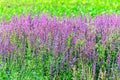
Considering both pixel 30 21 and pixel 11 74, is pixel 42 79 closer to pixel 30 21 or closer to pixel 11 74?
pixel 11 74

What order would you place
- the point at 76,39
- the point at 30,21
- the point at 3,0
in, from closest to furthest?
the point at 76,39
the point at 30,21
the point at 3,0

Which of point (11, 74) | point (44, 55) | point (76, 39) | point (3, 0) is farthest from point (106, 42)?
point (3, 0)

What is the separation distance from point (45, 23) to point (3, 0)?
7.27m

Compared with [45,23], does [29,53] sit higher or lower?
lower

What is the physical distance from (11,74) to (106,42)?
3.79ft

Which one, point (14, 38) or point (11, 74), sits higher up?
point (14, 38)

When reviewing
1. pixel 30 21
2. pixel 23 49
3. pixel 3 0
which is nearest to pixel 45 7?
pixel 3 0

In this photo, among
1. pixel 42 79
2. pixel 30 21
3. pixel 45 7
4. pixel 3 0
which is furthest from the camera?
pixel 3 0

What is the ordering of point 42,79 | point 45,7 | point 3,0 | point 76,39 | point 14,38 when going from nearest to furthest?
point 42,79 → point 76,39 → point 14,38 → point 45,7 → point 3,0

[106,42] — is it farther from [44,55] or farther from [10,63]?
[10,63]

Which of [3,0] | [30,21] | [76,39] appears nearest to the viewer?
[76,39]

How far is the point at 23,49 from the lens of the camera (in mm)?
4660

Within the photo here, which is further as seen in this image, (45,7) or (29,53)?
(45,7)

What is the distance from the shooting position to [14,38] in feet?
16.1
